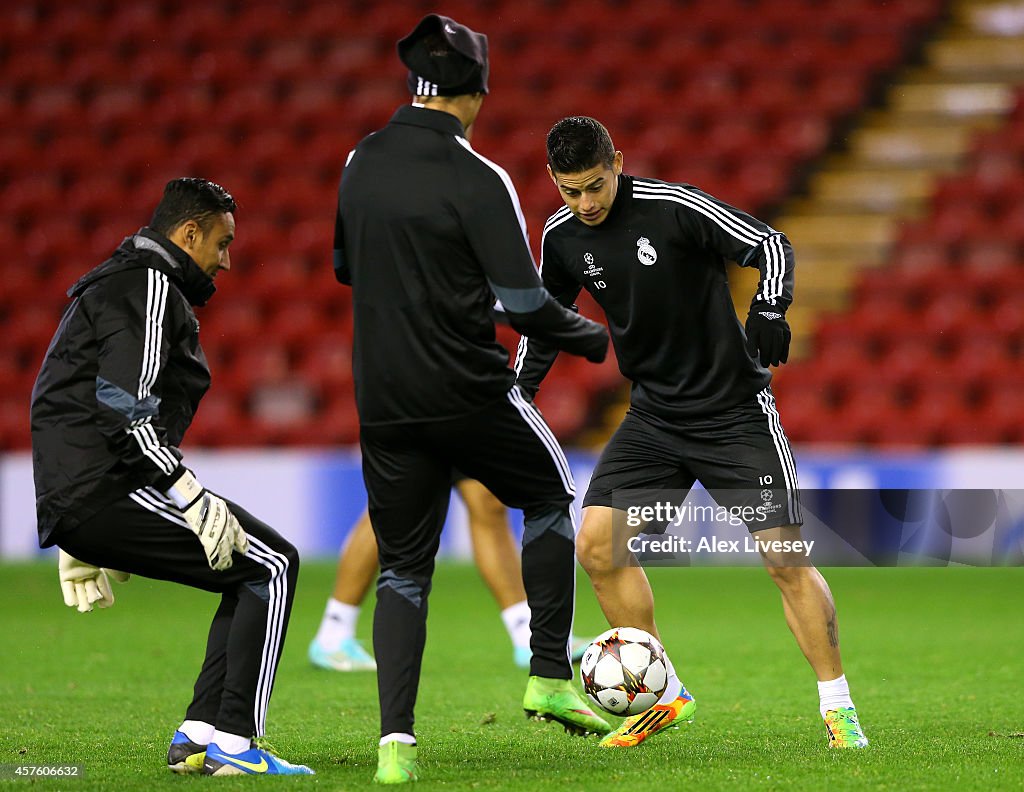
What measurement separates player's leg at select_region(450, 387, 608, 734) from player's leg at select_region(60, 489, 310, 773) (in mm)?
677

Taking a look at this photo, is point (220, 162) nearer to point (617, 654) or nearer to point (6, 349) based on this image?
point (6, 349)

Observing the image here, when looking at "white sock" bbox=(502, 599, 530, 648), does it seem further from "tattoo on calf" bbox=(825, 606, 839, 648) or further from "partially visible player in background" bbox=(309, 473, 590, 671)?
"tattoo on calf" bbox=(825, 606, 839, 648)

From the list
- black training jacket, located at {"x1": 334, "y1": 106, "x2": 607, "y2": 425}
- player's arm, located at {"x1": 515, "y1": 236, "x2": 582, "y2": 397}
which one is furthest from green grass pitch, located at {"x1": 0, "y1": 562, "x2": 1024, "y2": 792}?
player's arm, located at {"x1": 515, "y1": 236, "x2": 582, "y2": 397}

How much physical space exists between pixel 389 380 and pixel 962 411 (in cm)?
887

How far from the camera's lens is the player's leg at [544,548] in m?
3.86

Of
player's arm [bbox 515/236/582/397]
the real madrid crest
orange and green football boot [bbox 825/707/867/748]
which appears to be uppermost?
the real madrid crest

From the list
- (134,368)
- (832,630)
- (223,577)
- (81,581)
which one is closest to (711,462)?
(832,630)

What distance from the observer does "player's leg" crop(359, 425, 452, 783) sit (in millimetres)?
3709

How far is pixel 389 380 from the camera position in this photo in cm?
369

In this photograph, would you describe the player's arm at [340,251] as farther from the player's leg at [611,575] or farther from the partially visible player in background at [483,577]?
the partially visible player in background at [483,577]

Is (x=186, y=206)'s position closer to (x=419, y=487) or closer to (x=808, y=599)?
(x=419, y=487)

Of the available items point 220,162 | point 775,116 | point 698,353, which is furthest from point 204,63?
point 698,353

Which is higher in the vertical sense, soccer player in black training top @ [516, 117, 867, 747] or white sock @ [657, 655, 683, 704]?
soccer player in black training top @ [516, 117, 867, 747]

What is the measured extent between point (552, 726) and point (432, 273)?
187 cm
